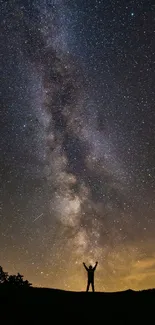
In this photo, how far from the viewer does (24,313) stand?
941cm

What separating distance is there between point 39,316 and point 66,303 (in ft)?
4.54

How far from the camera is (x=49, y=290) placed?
11.5 metres

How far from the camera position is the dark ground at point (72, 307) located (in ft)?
30.8

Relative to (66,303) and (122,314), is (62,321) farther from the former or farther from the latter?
(122,314)

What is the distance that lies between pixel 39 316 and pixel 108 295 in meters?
3.23

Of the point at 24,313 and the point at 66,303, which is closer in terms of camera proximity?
the point at 24,313

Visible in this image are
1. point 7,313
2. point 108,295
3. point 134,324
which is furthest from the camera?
point 108,295

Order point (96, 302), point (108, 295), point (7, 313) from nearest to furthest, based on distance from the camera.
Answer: point (7, 313) < point (96, 302) < point (108, 295)

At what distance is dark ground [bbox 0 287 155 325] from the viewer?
9398 mm

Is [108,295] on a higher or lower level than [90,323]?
higher

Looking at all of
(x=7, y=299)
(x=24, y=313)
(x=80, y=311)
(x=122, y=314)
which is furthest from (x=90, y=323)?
(x=7, y=299)

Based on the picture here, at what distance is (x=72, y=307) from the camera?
1038 centimetres

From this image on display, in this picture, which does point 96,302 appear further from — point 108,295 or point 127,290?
point 127,290

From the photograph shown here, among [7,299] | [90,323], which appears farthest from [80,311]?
[7,299]
